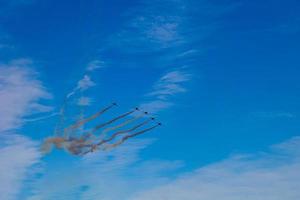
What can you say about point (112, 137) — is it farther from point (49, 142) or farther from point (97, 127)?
point (49, 142)

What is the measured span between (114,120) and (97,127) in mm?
5035

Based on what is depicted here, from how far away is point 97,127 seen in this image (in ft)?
413

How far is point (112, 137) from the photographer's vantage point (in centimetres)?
12731

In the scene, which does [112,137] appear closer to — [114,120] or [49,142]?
[114,120]

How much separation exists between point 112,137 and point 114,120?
5224 millimetres

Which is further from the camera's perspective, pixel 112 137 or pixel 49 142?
pixel 49 142

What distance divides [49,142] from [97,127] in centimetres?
2334

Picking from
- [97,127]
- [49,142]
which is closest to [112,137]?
[97,127]

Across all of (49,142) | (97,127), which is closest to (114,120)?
(97,127)

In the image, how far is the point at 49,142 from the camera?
142m

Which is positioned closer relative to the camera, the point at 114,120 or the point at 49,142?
the point at 114,120

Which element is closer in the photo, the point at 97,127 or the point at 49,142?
the point at 97,127

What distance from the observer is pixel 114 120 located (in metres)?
125
